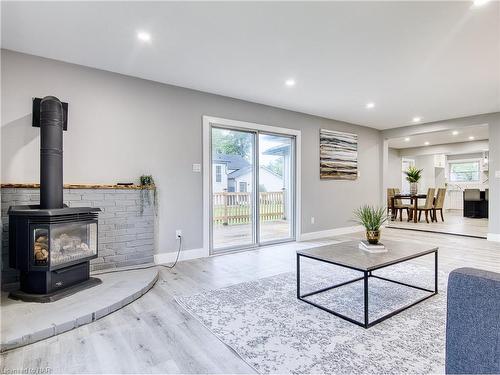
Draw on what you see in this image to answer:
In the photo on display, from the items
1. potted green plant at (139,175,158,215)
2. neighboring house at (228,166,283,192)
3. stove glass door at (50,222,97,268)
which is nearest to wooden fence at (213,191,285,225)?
neighboring house at (228,166,283,192)

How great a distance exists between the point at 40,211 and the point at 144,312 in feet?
4.05

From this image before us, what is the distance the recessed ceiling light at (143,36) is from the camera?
2.69 meters

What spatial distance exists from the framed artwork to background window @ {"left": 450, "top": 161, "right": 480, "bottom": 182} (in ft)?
24.2

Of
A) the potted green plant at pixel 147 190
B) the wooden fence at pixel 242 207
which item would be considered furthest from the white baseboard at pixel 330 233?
the potted green plant at pixel 147 190

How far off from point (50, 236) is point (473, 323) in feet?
9.68

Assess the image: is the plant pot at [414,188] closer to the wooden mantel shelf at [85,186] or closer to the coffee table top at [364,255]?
the coffee table top at [364,255]

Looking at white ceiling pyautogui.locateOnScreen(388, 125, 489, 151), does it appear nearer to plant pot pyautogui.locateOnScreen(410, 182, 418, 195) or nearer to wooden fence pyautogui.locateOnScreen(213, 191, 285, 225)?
plant pot pyautogui.locateOnScreen(410, 182, 418, 195)

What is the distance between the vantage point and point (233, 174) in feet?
15.9

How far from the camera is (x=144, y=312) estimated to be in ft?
8.08

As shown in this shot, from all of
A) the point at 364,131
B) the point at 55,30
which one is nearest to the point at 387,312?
the point at 55,30

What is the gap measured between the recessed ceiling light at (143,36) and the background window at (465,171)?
12499mm

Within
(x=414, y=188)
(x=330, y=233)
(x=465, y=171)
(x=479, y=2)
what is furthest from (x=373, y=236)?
(x=465, y=171)

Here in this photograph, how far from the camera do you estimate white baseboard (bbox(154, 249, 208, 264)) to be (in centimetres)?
393

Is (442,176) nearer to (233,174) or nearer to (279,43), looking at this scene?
(233,174)
